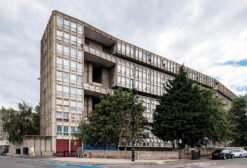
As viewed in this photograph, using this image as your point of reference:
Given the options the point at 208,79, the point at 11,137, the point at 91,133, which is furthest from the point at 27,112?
the point at 208,79

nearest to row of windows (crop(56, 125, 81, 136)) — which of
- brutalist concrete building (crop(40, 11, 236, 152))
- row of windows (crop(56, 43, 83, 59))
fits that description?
brutalist concrete building (crop(40, 11, 236, 152))

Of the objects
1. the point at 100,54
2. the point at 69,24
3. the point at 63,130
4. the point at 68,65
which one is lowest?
the point at 63,130

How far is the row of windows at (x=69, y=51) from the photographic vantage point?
175 feet

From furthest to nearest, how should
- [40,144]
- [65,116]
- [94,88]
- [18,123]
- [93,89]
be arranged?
[18,123]
[94,88]
[93,89]
[65,116]
[40,144]

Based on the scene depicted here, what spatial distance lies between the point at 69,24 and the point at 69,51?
20.3 ft

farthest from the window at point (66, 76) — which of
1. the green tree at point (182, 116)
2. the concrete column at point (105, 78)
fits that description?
the green tree at point (182, 116)

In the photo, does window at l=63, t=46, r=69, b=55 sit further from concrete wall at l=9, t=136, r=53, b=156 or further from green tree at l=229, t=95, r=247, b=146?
green tree at l=229, t=95, r=247, b=146

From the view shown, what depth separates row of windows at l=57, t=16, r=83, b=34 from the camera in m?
54.4

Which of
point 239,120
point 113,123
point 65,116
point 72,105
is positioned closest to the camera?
point 113,123

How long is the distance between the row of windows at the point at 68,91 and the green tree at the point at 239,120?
3592cm

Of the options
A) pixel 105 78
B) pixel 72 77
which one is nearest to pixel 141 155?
pixel 72 77

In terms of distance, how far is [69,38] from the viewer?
55406 mm

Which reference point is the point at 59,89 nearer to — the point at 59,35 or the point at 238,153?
the point at 59,35

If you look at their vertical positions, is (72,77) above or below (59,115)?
above
